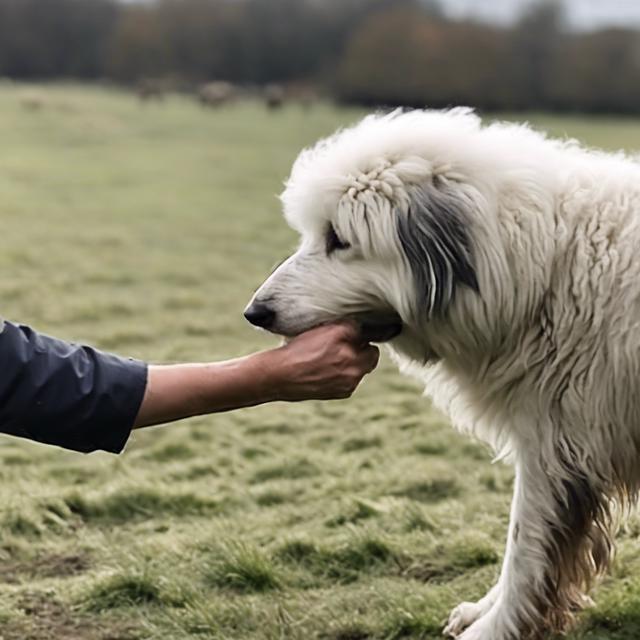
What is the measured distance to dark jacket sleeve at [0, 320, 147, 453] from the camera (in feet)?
9.04

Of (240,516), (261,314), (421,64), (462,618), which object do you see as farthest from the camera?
(421,64)

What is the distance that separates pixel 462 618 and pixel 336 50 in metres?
63.4

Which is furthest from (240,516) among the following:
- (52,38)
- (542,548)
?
(52,38)

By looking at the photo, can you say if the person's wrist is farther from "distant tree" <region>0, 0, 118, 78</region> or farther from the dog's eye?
"distant tree" <region>0, 0, 118, 78</region>

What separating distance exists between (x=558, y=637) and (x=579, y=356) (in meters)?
0.98

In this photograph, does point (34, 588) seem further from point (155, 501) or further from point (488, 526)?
point (488, 526)

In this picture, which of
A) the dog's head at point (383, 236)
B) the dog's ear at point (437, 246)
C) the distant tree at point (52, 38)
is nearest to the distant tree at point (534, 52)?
the distant tree at point (52, 38)

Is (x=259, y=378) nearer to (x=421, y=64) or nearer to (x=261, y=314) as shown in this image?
(x=261, y=314)

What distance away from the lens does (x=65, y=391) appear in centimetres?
279

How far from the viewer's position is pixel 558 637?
10.9ft

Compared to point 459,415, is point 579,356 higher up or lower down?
higher up

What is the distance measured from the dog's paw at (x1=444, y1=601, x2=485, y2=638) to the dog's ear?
3.76 feet

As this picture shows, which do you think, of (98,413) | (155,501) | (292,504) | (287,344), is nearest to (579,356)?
(287,344)

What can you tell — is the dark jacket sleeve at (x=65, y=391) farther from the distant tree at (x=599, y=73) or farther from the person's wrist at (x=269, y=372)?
the distant tree at (x=599, y=73)
